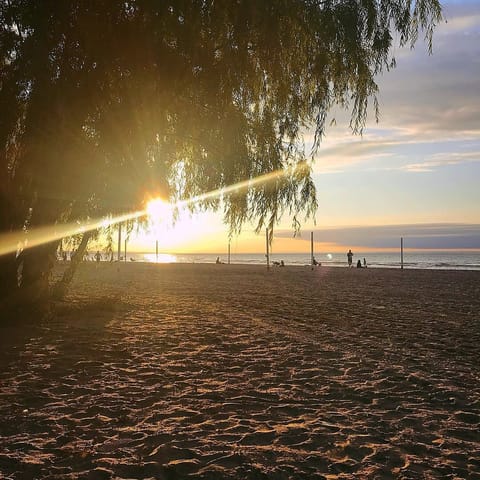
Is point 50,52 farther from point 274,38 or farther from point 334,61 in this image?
point 334,61

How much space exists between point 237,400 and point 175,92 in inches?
148

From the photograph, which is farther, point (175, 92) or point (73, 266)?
point (73, 266)

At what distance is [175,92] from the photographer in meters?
5.92

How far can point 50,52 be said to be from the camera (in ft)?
17.9

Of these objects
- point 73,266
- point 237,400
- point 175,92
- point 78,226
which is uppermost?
point 175,92

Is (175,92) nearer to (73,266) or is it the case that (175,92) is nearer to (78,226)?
(78,226)

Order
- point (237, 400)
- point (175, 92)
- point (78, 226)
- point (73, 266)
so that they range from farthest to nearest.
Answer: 1. point (73, 266)
2. point (78, 226)
3. point (175, 92)
4. point (237, 400)

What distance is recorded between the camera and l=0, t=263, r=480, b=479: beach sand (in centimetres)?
341

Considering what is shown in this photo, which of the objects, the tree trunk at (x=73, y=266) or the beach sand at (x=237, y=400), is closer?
the beach sand at (x=237, y=400)

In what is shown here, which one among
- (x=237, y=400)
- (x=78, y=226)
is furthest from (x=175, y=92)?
(x=78, y=226)

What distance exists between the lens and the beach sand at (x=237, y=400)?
341 centimetres

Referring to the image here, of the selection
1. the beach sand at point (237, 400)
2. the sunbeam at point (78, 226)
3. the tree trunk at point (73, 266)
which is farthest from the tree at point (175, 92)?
the beach sand at point (237, 400)

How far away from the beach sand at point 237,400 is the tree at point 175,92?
2461 millimetres

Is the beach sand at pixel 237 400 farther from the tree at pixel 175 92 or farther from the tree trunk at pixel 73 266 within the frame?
the tree at pixel 175 92
